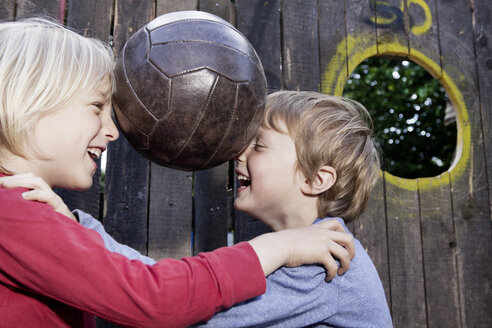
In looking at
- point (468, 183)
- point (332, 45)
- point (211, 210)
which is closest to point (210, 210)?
point (211, 210)

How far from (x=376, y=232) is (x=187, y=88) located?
6.62 feet

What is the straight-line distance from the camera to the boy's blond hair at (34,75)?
1.71 meters

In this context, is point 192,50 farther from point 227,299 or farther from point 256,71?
point 227,299

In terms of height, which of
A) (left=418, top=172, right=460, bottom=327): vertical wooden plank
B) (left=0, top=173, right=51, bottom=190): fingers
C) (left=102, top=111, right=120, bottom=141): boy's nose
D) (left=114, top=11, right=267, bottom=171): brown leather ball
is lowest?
(left=418, top=172, right=460, bottom=327): vertical wooden plank

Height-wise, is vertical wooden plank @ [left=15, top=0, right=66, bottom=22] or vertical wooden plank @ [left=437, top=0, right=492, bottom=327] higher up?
vertical wooden plank @ [left=15, top=0, right=66, bottom=22]

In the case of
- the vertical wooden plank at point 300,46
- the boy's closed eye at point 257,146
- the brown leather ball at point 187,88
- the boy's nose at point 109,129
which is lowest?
the boy's closed eye at point 257,146

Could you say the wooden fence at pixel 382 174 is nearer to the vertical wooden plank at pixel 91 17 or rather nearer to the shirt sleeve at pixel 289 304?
the vertical wooden plank at pixel 91 17

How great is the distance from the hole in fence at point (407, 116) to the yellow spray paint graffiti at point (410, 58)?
192 inches

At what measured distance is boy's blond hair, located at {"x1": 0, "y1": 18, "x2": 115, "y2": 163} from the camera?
171 cm

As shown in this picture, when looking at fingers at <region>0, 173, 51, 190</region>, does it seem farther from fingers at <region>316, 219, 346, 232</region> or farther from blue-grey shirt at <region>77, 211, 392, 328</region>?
fingers at <region>316, 219, 346, 232</region>

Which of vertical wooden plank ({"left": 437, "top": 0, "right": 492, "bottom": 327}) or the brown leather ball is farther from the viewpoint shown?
vertical wooden plank ({"left": 437, "top": 0, "right": 492, "bottom": 327})

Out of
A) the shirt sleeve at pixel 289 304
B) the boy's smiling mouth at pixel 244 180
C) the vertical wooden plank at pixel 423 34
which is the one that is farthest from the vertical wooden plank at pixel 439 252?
the shirt sleeve at pixel 289 304

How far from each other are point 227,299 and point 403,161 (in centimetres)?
792

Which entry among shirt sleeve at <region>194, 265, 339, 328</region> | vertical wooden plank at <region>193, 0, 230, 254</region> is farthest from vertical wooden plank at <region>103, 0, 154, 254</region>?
shirt sleeve at <region>194, 265, 339, 328</region>
